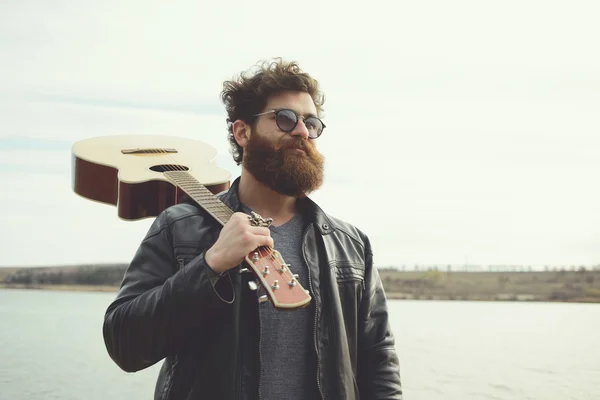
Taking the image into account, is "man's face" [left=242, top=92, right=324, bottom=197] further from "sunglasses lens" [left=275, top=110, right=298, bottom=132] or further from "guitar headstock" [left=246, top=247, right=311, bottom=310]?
"guitar headstock" [left=246, top=247, right=311, bottom=310]

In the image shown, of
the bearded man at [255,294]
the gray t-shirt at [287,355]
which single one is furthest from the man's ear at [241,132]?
the gray t-shirt at [287,355]

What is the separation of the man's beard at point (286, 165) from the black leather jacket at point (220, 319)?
7.9 inches

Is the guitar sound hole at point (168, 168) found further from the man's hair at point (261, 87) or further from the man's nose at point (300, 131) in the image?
the man's nose at point (300, 131)

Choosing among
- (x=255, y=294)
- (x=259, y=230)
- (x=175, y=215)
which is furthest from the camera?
(x=175, y=215)

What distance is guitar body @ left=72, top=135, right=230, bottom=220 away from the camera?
3.57 meters

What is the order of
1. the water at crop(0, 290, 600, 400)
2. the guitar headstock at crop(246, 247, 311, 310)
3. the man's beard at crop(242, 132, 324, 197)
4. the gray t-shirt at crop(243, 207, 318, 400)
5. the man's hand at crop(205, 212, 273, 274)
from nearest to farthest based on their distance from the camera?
the guitar headstock at crop(246, 247, 311, 310), the man's hand at crop(205, 212, 273, 274), the gray t-shirt at crop(243, 207, 318, 400), the man's beard at crop(242, 132, 324, 197), the water at crop(0, 290, 600, 400)

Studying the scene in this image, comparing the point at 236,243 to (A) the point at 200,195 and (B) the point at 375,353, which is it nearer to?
(A) the point at 200,195

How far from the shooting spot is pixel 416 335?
5303 centimetres

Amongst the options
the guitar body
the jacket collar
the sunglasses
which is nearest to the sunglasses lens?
the sunglasses

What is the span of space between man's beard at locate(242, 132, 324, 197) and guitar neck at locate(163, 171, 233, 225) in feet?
0.82

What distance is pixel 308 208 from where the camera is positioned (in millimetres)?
3248

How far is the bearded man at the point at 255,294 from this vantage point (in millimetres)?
2496

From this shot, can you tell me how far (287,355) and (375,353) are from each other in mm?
550

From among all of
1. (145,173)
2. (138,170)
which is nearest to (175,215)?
(145,173)
